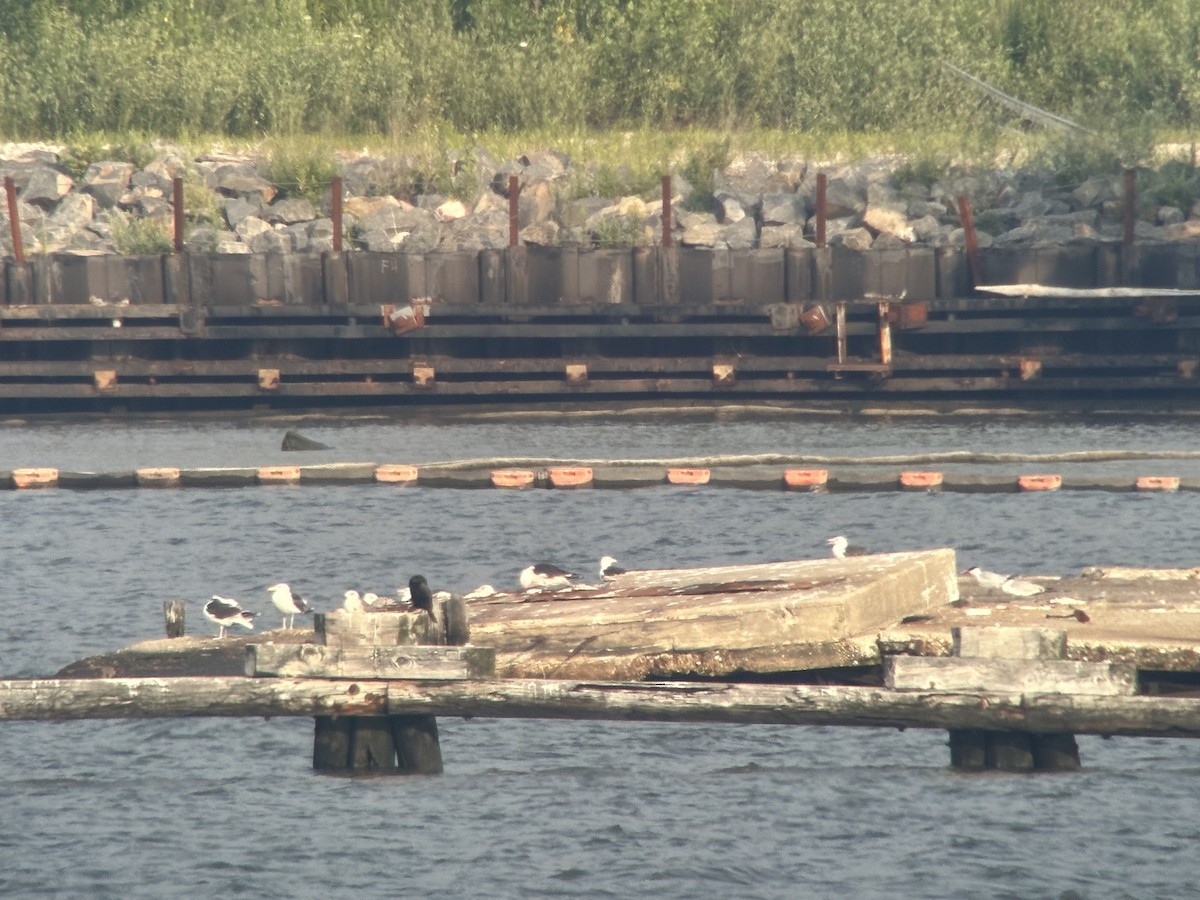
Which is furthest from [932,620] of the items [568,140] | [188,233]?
[568,140]

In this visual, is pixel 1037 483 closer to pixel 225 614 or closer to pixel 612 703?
pixel 225 614

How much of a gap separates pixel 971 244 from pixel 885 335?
253 cm

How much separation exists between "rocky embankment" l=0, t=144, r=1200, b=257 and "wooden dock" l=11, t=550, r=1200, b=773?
87.3 ft

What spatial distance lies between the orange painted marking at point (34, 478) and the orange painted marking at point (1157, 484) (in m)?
15.8

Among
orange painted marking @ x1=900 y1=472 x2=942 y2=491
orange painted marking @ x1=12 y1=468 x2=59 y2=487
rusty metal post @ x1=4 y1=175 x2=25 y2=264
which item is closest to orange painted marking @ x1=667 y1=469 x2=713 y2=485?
orange painted marking @ x1=900 y1=472 x2=942 y2=491

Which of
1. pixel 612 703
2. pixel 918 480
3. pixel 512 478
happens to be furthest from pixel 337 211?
pixel 612 703

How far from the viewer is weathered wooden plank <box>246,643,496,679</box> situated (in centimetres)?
1260

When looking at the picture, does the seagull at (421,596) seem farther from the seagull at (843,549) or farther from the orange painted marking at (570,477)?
the orange painted marking at (570,477)

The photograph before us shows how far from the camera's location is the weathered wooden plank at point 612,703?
12.0 m

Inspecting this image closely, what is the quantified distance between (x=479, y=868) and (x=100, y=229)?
3346 cm

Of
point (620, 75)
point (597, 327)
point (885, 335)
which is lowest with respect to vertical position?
point (885, 335)

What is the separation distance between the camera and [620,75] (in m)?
50.6

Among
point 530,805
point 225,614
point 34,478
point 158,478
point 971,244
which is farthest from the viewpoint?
point 971,244

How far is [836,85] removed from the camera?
4894 centimetres
